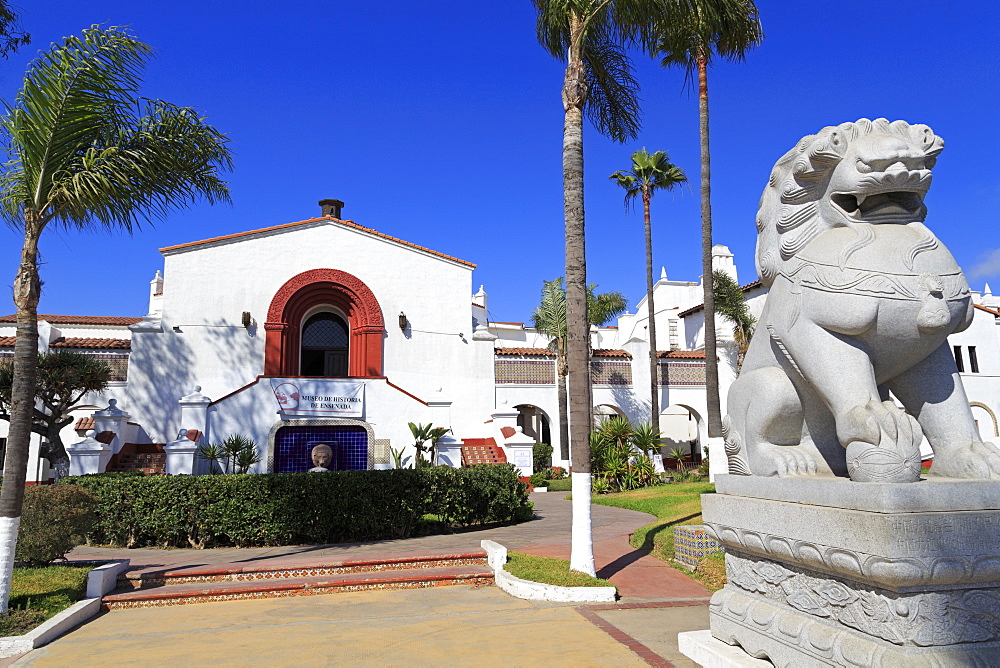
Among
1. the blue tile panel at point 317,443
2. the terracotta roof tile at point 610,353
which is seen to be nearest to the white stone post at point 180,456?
the blue tile panel at point 317,443

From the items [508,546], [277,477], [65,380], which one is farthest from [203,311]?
[508,546]

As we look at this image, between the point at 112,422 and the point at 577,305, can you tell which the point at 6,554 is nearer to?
the point at 577,305

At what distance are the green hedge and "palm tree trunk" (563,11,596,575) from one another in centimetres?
417

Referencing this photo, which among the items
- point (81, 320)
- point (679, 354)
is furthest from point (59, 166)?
point (81, 320)

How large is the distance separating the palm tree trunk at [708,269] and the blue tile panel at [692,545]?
7.65 m

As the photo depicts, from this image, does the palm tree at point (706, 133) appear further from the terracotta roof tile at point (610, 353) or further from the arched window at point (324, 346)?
the arched window at point (324, 346)

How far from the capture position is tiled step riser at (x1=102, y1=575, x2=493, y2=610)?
24.2ft

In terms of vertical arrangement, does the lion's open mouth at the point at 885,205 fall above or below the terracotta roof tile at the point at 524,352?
below

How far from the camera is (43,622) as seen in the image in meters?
6.01

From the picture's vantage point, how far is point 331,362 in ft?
77.2

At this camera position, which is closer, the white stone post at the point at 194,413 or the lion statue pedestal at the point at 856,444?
the lion statue pedestal at the point at 856,444

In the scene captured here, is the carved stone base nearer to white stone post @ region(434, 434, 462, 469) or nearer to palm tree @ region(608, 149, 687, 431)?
white stone post @ region(434, 434, 462, 469)

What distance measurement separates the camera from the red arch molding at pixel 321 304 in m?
21.4

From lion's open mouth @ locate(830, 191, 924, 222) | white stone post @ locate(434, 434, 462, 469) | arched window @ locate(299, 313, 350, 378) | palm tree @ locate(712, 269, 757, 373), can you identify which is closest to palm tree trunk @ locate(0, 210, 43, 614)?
lion's open mouth @ locate(830, 191, 924, 222)
